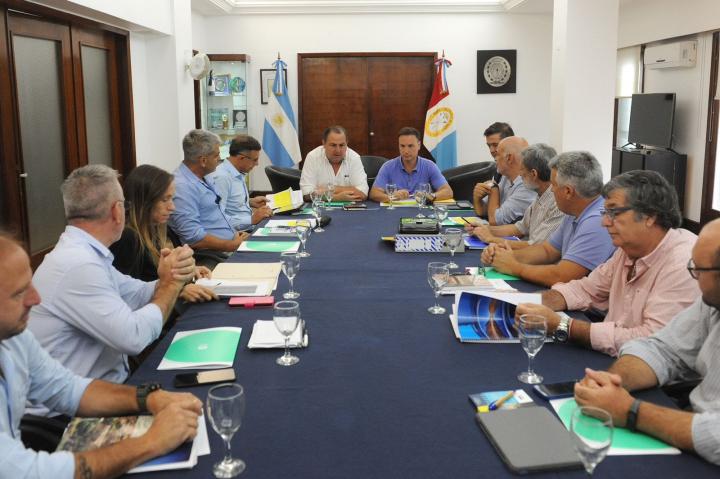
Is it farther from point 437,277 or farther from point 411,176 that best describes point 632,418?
point 411,176

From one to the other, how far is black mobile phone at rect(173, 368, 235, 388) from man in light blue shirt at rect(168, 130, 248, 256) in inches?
93.0

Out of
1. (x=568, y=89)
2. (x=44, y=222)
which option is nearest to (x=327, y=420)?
(x=44, y=222)

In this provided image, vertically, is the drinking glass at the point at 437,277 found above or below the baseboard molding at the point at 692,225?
above

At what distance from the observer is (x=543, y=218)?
3.73 meters

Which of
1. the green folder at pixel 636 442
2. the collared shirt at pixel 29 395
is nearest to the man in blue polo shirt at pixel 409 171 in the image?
the collared shirt at pixel 29 395

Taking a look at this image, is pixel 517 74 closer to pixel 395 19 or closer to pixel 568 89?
pixel 395 19

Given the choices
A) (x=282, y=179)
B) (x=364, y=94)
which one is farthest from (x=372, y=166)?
(x=364, y=94)

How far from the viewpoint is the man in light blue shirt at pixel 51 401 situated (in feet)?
4.27

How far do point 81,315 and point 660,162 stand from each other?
8043 mm

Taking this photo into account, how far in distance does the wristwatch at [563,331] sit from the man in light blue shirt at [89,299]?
127 centimetres

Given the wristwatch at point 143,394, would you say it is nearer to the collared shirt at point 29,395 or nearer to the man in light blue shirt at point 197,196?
the collared shirt at point 29,395

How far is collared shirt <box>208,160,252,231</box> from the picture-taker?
4.79 m

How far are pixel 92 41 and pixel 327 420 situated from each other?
17.1 feet

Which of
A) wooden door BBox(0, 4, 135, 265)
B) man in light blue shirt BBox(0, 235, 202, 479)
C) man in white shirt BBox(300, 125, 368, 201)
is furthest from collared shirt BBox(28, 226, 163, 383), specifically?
man in white shirt BBox(300, 125, 368, 201)
